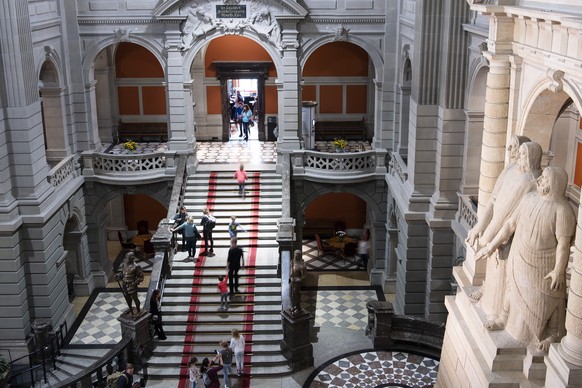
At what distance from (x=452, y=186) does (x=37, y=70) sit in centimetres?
1213

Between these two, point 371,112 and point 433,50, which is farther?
point 371,112

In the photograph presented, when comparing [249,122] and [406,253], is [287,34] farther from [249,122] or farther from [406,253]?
[406,253]

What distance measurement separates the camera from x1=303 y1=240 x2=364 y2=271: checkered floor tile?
90.0 feet

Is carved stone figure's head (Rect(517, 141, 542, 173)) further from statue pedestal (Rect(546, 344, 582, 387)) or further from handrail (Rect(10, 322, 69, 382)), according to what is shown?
handrail (Rect(10, 322, 69, 382))

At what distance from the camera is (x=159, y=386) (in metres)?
17.5

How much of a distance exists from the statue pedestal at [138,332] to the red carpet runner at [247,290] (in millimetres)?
1011

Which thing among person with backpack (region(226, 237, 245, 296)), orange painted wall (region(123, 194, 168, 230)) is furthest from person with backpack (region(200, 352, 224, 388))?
orange painted wall (region(123, 194, 168, 230))

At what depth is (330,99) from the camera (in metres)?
29.6

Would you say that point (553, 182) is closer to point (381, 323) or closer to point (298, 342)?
point (381, 323)

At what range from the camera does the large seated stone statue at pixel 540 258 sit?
980cm

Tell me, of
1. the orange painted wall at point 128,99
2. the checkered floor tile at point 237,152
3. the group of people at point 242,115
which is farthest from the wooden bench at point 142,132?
the group of people at point 242,115

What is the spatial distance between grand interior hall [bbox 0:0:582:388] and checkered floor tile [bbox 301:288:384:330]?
101mm

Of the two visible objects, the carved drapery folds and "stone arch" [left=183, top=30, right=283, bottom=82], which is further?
"stone arch" [left=183, top=30, right=283, bottom=82]

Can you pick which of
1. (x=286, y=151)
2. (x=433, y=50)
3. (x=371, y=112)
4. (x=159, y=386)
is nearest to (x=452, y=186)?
(x=433, y=50)
